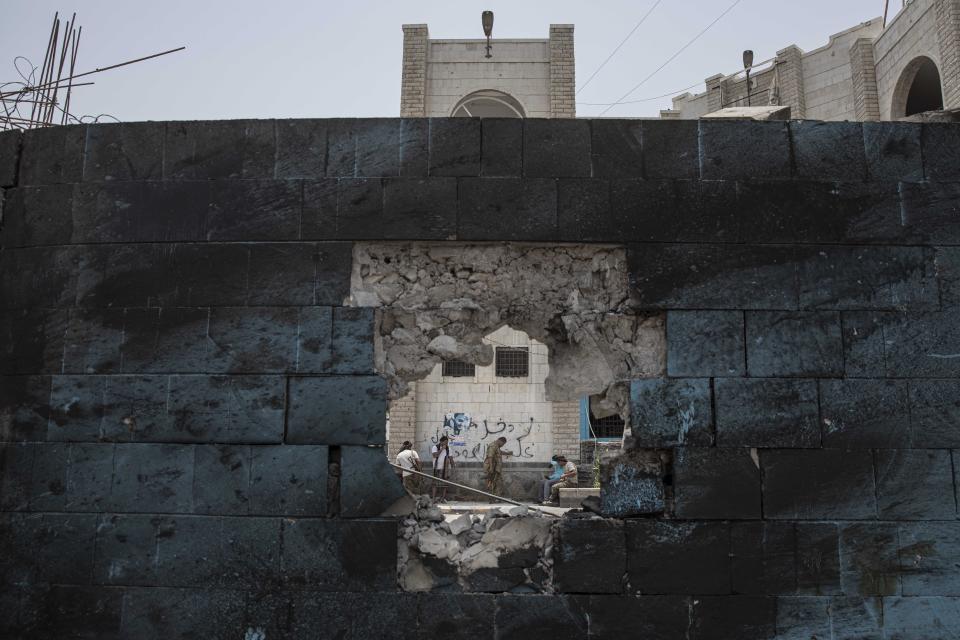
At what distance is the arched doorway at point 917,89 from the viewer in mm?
16359

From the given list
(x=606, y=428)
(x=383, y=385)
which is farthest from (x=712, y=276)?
(x=606, y=428)

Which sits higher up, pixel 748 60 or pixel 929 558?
pixel 748 60

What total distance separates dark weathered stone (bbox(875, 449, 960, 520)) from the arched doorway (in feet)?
50.4

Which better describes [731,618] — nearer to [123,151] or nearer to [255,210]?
[255,210]

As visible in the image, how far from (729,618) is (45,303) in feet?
16.4

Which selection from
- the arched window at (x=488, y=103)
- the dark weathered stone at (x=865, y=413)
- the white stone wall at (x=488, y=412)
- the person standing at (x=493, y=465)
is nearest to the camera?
the dark weathered stone at (x=865, y=413)

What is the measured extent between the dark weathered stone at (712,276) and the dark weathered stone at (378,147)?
175 centimetres

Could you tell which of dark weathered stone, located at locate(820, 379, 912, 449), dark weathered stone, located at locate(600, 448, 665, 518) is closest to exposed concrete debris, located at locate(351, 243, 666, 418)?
dark weathered stone, located at locate(600, 448, 665, 518)

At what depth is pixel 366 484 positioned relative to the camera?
4.39 metres

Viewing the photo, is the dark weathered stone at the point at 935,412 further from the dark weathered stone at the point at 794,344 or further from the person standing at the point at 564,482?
the person standing at the point at 564,482

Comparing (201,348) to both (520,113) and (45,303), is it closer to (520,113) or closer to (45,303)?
(45,303)

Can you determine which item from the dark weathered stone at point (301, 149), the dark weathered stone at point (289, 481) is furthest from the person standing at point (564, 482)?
the dark weathered stone at point (301, 149)

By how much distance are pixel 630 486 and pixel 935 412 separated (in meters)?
2.02

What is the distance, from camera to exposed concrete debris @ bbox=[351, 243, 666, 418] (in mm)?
4648
